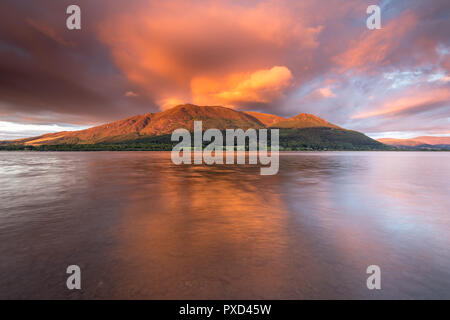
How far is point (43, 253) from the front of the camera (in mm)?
8508

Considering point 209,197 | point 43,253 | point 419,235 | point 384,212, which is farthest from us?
point 209,197

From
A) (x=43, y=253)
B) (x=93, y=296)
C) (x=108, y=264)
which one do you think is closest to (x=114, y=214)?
(x=43, y=253)

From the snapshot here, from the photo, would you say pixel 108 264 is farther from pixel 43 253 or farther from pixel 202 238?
pixel 202 238

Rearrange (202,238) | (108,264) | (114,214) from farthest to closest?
(114,214), (202,238), (108,264)

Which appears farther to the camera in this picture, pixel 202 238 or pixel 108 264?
pixel 202 238

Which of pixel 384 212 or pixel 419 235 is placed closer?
pixel 419 235

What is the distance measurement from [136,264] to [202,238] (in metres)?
3.18

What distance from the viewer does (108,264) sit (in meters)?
7.73

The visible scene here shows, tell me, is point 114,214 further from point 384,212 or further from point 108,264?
point 384,212
